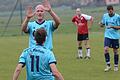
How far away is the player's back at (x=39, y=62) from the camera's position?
8766 millimetres

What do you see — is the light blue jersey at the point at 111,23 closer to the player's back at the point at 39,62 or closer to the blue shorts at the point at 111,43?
the blue shorts at the point at 111,43

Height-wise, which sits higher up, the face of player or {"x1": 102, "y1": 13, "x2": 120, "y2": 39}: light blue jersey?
the face of player

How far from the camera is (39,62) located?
28.8 feet

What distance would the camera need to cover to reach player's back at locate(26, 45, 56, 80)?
877 cm

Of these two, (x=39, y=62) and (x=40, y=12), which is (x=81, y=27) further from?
(x=39, y=62)

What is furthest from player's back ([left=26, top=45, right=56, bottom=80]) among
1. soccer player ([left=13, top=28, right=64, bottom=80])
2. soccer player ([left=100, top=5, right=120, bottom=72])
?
soccer player ([left=100, top=5, right=120, bottom=72])

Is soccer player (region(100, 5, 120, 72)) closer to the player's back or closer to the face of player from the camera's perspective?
the face of player

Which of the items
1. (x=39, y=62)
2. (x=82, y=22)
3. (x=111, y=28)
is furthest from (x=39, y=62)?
(x=82, y=22)

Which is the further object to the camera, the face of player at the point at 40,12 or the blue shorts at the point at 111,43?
the blue shorts at the point at 111,43

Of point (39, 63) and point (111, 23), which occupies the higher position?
point (111, 23)

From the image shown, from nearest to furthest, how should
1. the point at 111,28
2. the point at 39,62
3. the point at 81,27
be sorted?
the point at 39,62, the point at 111,28, the point at 81,27

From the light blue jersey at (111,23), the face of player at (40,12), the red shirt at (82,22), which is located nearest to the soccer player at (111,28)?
the light blue jersey at (111,23)

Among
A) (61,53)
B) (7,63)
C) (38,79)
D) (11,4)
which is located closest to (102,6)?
(11,4)

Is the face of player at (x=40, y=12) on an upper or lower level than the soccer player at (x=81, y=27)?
upper
